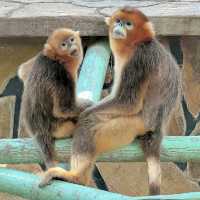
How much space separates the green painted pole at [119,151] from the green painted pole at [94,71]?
0.29m

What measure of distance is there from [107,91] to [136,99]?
1.25 m

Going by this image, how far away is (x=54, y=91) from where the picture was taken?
99.1 inches

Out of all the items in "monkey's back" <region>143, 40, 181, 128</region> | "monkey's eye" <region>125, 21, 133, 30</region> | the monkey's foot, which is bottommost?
the monkey's foot

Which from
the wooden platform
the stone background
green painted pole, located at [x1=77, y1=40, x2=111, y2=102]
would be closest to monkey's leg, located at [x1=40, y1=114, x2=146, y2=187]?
green painted pole, located at [x1=77, y1=40, x2=111, y2=102]

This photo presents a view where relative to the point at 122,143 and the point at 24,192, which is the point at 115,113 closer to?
the point at 122,143

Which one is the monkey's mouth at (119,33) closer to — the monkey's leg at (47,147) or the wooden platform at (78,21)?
the monkey's leg at (47,147)

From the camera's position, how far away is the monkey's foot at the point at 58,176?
2068mm

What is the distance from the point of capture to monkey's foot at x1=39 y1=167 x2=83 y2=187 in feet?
6.79

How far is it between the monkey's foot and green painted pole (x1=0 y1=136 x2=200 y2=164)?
13 cm

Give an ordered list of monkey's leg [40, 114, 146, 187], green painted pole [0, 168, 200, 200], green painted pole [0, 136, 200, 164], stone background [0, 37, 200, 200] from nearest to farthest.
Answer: green painted pole [0, 168, 200, 200], green painted pole [0, 136, 200, 164], monkey's leg [40, 114, 146, 187], stone background [0, 37, 200, 200]

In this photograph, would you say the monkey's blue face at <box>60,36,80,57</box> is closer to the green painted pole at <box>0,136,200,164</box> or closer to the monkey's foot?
the green painted pole at <box>0,136,200,164</box>

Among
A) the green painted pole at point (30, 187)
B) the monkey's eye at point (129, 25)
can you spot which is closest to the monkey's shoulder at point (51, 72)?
the monkey's eye at point (129, 25)

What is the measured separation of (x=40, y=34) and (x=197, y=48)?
89cm

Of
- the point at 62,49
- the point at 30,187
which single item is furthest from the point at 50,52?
the point at 30,187
